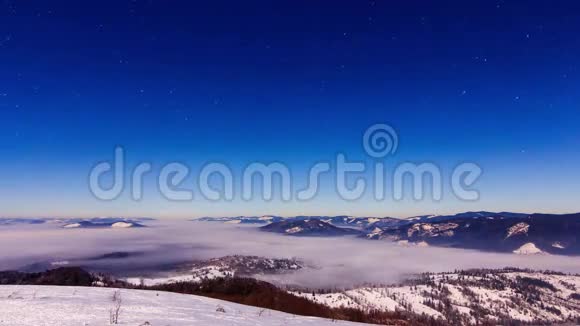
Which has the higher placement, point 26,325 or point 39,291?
point 26,325

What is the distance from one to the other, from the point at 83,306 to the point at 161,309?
2205mm

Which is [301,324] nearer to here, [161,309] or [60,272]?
[161,309]

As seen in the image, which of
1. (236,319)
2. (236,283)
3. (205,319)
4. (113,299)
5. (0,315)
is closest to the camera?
(0,315)

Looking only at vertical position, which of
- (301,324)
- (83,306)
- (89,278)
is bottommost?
(89,278)

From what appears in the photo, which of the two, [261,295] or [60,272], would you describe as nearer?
[261,295]

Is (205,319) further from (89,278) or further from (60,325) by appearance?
(89,278)

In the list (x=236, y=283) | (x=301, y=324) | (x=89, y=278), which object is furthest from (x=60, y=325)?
(x=89, y=278)

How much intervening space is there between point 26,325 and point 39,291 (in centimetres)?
795

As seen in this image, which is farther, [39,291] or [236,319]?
[39,291]

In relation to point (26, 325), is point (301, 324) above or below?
below

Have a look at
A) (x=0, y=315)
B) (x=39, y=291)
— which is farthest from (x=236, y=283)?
(x=0, y=315)

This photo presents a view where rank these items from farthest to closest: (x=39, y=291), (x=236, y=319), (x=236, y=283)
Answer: (x=236, y=283)
(x=39, y=291)
(x=236, y=319)

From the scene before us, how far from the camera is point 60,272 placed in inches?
4835

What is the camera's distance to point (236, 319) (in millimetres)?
11094
